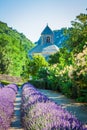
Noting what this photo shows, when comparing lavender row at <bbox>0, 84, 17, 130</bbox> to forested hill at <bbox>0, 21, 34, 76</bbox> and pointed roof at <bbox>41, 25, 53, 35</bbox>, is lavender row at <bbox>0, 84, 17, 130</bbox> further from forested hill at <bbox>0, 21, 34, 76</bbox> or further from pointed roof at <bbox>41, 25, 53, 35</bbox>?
pointed roof at <bbox>41, 25, 53, 35</bbox>

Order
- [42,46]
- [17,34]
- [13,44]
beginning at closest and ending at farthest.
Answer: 1. [13,44]
2. [42,46]
3. [17,34]

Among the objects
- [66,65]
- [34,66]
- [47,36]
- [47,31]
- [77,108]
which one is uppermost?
[47,31]

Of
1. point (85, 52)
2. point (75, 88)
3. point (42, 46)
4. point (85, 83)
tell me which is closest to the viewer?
point (85, 52)

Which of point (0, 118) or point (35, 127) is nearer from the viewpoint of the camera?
point (35, 127)

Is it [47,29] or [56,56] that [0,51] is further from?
[47,29]

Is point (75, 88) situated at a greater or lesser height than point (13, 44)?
lesser

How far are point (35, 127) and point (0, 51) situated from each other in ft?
237

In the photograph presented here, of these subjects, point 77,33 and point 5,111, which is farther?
point 77,33

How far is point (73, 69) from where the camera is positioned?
65.0ft

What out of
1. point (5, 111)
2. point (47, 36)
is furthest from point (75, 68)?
point (47, 36)

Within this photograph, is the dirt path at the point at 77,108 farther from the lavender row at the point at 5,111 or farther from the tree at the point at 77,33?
the tree at the point at 77,33

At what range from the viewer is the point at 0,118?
8.50m

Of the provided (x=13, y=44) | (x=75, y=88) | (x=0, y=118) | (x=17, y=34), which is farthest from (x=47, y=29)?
(x=0, y=118)

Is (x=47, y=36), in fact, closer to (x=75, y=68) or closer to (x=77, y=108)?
(x=75, y=68)
